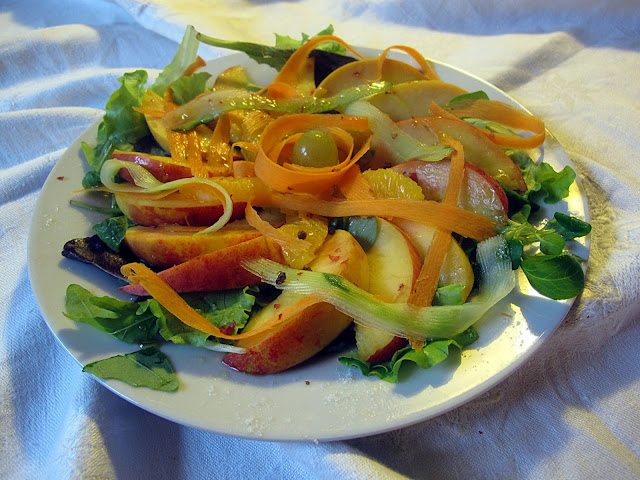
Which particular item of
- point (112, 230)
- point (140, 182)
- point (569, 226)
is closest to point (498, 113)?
point (569, 226)

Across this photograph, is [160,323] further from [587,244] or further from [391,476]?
[587,244]

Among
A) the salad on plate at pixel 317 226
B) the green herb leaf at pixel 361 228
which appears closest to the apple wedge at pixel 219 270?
the salad on plate at pixel 317 226

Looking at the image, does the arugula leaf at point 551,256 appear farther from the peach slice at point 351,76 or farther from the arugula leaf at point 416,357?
the peach slice at point 351,76

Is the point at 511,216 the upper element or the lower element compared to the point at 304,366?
upper

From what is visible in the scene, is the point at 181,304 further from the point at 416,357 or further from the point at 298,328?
the point at 416,357

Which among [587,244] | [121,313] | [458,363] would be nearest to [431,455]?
[458,363]
